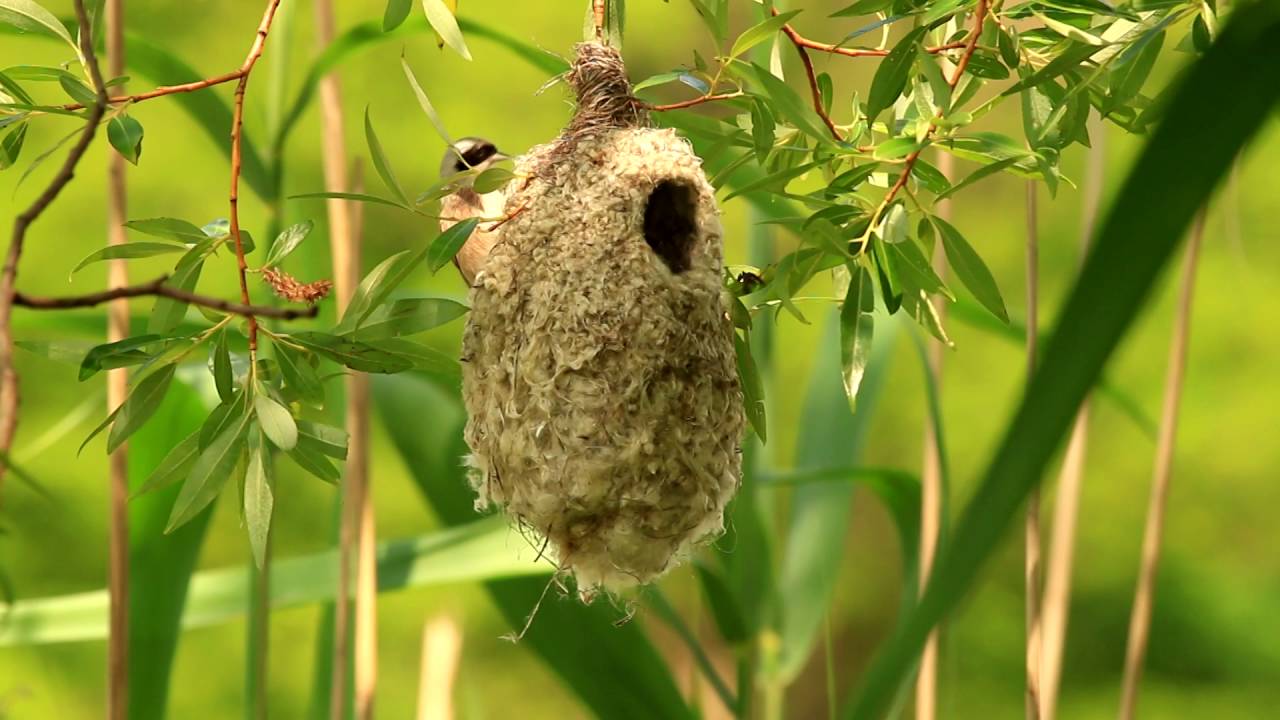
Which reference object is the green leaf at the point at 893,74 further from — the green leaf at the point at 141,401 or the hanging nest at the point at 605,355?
the green leaf at the point at 141,401

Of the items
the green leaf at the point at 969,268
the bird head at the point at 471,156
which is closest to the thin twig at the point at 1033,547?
the green leaf at the point at 969,268

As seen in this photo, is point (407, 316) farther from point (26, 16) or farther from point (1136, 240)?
point (1136, 240)

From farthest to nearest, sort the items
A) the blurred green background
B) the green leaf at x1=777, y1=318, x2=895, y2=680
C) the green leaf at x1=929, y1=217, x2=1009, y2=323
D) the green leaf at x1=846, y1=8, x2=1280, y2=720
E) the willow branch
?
1. the blurred green background
2. the green leaf at x1=777, y1=318, x2=895, y2=680
3. the willow branch
4. the green leaf at x1=929, y1=217, x2=1009, y2=323
5. the green leaf at x1=846, y1=8, x2=1280, y2=720

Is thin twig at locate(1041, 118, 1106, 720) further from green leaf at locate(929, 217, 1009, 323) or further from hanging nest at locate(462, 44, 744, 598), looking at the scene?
hanging nest at locate(462, 44, 744, 598)

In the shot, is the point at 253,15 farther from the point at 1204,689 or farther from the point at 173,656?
the point at 1204,689

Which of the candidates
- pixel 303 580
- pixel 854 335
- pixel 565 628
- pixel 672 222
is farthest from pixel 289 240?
pixel 303 580

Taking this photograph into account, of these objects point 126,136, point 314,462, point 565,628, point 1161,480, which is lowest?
point 565,628

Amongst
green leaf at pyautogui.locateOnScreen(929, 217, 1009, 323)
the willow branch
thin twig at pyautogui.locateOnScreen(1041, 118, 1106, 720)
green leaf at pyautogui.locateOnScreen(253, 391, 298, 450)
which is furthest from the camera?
thin twig at pyautogui.locateOnScreen(1041, 118, 1106, 720)

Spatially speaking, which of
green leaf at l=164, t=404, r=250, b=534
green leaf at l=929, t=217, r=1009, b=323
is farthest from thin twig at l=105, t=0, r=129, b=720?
green leaf at l=929, t=217, r=1009, b=323

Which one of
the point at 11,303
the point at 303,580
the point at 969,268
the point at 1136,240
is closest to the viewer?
the point at 1136,240
